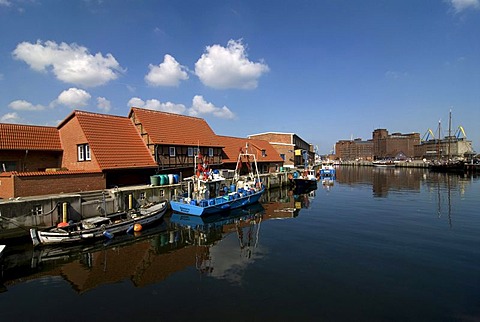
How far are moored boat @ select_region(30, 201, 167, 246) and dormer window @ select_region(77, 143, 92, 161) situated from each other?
8.38 meters

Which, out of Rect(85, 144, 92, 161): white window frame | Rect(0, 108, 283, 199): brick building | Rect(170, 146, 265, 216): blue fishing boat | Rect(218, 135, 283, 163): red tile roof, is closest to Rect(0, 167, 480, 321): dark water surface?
Rect(170, 146, 265, 216): blue fishing boat

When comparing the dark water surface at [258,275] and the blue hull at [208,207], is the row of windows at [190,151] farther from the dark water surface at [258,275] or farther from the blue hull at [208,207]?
the dark water surface at [258,275]

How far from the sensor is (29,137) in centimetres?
2636

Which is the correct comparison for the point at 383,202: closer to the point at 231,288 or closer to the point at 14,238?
the point at 231,288

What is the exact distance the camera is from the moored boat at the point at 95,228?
16.5 m

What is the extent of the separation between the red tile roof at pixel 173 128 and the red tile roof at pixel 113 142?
157 centimetres

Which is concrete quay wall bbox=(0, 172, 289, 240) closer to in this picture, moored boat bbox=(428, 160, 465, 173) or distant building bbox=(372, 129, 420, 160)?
moored boat bbox=(428, 160, 465, 173)

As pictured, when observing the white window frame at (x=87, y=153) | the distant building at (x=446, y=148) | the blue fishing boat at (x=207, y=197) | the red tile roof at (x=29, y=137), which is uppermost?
the distant building at (x=446, y=148)

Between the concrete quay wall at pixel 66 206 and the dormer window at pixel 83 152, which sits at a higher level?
the dormer window at pixel 83 152

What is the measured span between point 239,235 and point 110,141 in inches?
680

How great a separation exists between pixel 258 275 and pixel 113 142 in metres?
22.0

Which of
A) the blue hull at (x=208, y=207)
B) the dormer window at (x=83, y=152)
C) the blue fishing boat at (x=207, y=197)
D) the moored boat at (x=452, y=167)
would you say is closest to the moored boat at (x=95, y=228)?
the blue hull at (x=208, y=207)

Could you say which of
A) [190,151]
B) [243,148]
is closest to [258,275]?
[190,151]

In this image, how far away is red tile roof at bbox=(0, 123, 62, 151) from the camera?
24.5 meters
